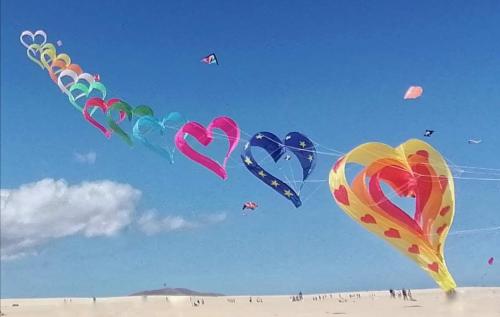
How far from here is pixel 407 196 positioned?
39.8 feet

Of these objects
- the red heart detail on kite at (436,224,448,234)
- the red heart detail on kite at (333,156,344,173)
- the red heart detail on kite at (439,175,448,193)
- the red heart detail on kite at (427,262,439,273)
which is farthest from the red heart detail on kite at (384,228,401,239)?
the red heart detail on kite at (333,156,344,173)

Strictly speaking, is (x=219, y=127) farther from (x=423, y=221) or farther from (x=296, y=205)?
(x=423, y=221)

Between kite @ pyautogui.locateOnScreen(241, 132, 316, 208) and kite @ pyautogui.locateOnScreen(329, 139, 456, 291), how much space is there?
722 mm

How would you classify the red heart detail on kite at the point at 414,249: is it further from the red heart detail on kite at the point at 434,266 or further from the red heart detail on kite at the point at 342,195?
the red heart detail on kite at the point at 342,195

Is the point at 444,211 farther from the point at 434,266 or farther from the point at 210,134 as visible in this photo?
the point at 210,134

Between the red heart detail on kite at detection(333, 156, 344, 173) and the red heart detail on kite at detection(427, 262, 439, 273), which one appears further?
the red heart detail on kite at detection(333, 156, 344, 173)

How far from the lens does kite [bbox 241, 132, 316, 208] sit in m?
11.8

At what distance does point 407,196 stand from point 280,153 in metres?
2.88

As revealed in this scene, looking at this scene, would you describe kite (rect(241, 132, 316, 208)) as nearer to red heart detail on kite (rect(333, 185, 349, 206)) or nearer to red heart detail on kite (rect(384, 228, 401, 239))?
red heart detail on kite (rect(333, 185, 349, 206))

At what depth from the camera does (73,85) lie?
12.3 meters

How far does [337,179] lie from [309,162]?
938mm

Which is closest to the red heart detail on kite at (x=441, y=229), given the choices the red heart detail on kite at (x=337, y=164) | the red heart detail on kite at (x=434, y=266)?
the red heart detail on kite at (x=434, y=266)

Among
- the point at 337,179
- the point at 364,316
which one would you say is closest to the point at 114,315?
the point at 364,316

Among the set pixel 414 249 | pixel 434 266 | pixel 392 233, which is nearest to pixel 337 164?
pixel 392 233
